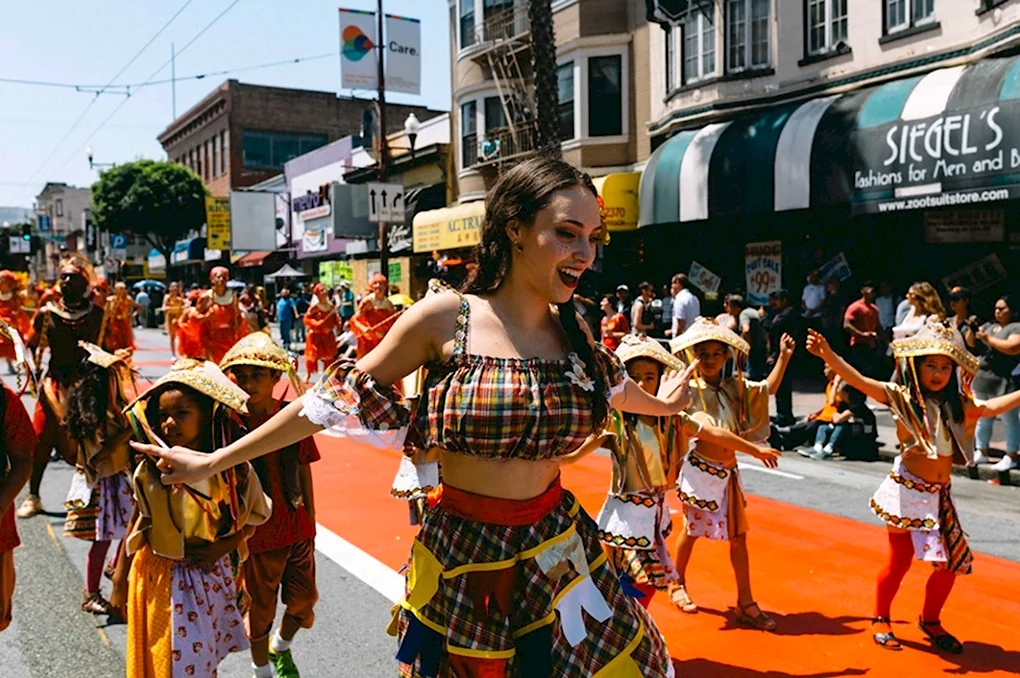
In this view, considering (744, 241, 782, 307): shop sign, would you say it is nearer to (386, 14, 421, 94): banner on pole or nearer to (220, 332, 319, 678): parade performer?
(386, 14, 421, 94): banner on pole

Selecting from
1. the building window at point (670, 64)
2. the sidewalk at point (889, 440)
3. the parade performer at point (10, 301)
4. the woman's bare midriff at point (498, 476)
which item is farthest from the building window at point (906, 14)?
the woman's bare midriff at point (498, 476)

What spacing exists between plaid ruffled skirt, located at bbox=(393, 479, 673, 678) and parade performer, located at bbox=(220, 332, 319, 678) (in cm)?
159

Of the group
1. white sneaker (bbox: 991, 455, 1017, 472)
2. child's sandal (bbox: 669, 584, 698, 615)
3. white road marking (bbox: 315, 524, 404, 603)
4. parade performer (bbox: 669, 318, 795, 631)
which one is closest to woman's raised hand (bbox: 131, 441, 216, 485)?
white road marking (bbox: 315, 524, 404, 603)

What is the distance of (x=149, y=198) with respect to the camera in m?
53.2

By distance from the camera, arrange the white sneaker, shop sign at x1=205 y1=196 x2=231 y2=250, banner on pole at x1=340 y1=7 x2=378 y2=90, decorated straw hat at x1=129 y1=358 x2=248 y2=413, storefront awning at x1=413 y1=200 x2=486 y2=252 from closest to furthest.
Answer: decorated straw hat at x1=129 y1=358 x2=248 y2=413
the white sneaker
banner on pole at x1=340 y1=7 x2=378 y2=90
storefront awning at x1=413 y1=200 x2=486 y2=252
shop sign at x1=205 y1=196 x2=231 y2=250

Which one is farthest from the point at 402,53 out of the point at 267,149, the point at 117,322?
the point at 267,149

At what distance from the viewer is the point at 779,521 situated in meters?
7.55

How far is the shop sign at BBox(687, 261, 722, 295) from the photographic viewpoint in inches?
747

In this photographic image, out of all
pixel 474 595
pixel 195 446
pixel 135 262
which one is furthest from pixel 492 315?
pixel 135 262

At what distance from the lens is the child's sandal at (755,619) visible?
504 centimetres

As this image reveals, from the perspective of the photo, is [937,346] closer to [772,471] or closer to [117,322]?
[772,471]

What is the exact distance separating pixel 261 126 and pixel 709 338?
173 feet

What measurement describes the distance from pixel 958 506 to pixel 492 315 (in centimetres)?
706

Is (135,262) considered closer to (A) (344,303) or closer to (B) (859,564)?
Result: (A) (344,303)
